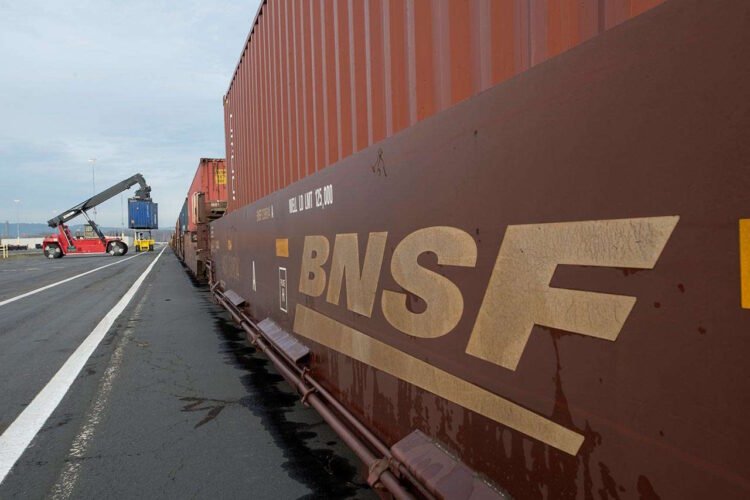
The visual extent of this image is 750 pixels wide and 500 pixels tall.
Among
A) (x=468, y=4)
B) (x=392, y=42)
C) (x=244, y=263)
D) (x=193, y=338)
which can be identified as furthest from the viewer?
(x=193, y=338)

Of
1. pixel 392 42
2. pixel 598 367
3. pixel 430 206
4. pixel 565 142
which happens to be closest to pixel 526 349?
pixel 598 367

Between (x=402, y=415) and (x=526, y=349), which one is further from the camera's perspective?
(x=402, y=415)

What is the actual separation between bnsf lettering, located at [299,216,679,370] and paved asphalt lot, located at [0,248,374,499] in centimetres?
131

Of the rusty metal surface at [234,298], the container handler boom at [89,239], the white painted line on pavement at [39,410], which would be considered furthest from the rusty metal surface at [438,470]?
the container handler boom at [89,239]


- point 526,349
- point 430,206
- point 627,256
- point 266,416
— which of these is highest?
point 430,206

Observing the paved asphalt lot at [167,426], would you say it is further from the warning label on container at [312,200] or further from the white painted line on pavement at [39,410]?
the warning label on container at [312,200]

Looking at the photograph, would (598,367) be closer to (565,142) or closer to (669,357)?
(669,357)

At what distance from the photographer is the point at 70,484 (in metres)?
2.91

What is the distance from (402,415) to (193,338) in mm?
5605

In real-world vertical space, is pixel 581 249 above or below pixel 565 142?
below

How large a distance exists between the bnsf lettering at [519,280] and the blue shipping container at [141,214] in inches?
1664

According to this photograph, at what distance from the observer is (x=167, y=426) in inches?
150

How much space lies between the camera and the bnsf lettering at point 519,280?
1.29 m

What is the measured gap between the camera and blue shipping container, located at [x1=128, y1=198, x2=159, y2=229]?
40375 millimetres
